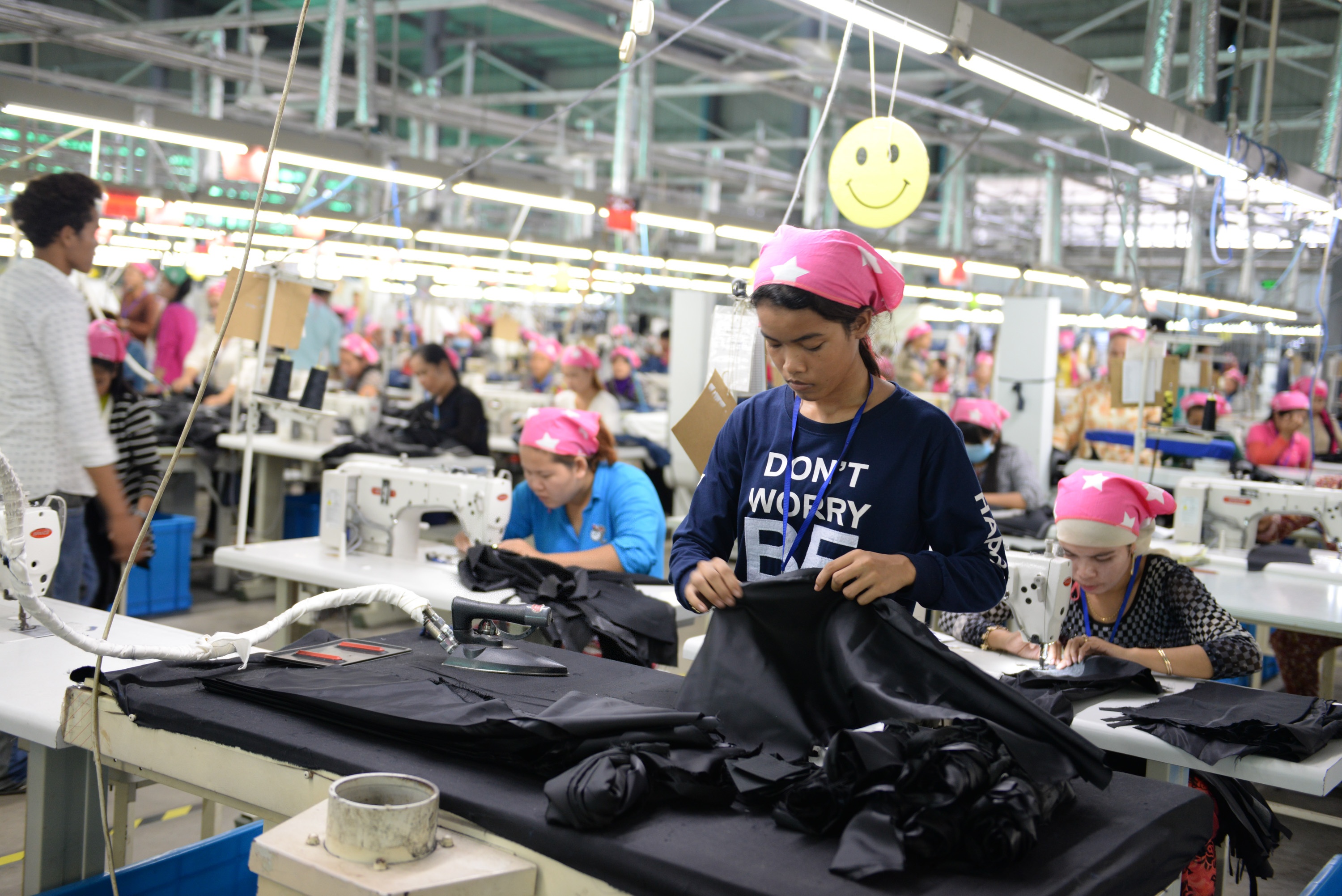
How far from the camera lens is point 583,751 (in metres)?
1.43

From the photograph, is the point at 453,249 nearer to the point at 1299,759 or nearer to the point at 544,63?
the point at 544,63

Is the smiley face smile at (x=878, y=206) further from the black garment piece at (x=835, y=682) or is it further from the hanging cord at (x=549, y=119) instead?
the black garment piece at (x=835, y=682)

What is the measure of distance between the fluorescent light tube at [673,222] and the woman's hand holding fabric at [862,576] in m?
6.36

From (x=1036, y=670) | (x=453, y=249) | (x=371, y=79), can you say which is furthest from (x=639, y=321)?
(x=1036, y=670)

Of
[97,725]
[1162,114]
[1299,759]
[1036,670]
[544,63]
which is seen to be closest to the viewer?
[97,725]

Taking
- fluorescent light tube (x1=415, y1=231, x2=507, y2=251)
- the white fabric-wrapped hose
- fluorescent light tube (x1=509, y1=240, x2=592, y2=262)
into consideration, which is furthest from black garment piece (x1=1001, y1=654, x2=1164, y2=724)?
fluorescent light tube (x1=509, y1=240, x2=592, y2=262)

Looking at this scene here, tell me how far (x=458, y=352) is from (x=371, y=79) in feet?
28.5

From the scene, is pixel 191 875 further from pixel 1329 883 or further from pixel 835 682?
pixel 1329 883

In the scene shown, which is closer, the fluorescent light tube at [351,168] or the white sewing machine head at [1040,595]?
the white sewing machine head at [1040,595]

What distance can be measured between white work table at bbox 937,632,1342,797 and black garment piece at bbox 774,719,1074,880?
21.2 inches

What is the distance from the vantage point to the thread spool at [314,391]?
4844mm

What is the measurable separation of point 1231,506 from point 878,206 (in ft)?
6.31

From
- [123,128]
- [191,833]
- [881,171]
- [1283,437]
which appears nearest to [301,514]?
[123,128]

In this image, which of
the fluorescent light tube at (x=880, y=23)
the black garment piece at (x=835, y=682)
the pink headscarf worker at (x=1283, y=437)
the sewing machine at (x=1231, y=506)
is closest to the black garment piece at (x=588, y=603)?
the black garment piece at (x=835, y=682)
